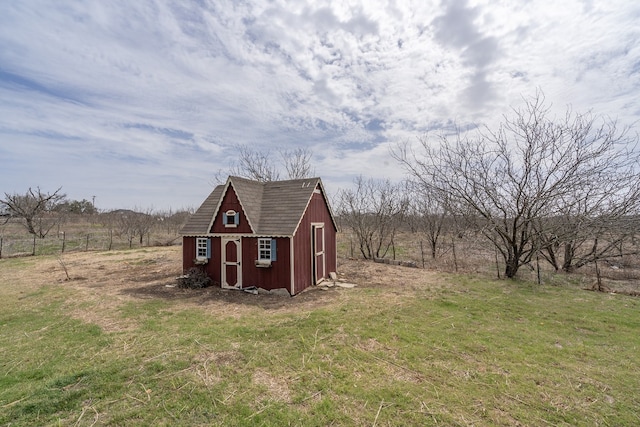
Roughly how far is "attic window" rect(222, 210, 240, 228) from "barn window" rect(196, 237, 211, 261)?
111cm

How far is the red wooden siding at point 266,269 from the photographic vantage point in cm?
971

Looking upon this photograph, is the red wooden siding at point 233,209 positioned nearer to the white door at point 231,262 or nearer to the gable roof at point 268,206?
the gable roof at point 268,206

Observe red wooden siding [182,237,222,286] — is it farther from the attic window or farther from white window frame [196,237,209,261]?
the attic window

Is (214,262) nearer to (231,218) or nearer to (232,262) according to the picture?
(232,262)

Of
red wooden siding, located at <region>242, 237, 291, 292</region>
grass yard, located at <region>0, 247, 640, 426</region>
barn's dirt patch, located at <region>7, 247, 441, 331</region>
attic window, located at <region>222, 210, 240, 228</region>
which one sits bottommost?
grass yard, located at <region>0, 247, 640, 426</region>

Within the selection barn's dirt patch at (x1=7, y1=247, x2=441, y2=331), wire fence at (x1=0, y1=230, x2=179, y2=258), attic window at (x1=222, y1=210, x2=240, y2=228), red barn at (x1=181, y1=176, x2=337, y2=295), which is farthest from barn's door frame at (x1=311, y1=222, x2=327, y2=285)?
wire fence at (x1=0, y1=230, x2=179, y2=258)

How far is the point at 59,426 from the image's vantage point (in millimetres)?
3516

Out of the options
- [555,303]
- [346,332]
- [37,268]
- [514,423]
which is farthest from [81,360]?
[37,268]

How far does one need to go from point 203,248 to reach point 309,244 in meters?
3.96

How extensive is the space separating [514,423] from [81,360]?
670 cm

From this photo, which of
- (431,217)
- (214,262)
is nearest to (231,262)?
(214,262)

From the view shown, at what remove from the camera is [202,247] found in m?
11.0

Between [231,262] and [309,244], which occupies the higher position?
[309,244]

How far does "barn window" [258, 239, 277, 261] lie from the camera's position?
9.78 metres
